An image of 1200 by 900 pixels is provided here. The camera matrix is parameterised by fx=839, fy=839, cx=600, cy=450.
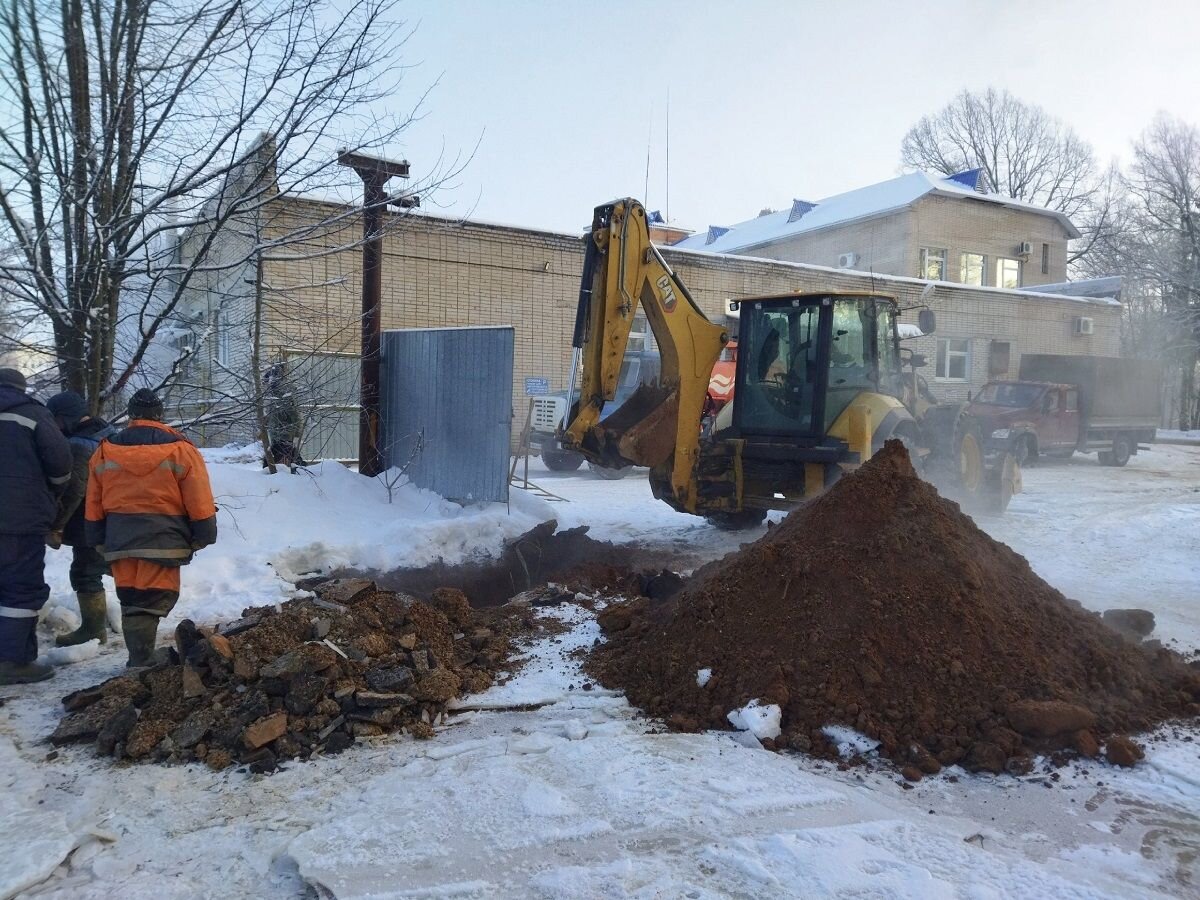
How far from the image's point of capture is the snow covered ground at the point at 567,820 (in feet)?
9.91

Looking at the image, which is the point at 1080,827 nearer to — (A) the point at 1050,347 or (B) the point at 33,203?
(B) the point at 33,203

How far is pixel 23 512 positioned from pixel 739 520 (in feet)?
23.2

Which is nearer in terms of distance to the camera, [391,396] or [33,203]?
[33,203]

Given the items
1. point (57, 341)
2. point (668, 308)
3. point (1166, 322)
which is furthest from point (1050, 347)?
point (57, 341)

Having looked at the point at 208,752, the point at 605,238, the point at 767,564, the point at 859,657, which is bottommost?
the point at 208,752

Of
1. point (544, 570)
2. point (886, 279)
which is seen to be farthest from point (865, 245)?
point (544, 570)

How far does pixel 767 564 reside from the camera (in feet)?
17.1

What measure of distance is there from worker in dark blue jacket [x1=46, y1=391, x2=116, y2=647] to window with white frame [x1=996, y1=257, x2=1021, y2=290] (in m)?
33.6

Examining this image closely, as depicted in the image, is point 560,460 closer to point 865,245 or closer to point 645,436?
point 645,436

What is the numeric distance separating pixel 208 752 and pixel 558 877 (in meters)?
1.96

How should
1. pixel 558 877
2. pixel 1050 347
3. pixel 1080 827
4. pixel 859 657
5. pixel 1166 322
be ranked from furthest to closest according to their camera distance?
pixel 1166 322
pixel 1050 347
pixel 859 657
pixel 1080 827
pixel 558 877

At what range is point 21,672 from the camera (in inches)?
191

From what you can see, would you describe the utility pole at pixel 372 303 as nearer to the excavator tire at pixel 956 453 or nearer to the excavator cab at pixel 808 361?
the excavator cab at pixel 808 361

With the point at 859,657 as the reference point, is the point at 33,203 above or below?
above
